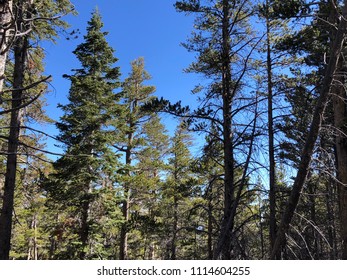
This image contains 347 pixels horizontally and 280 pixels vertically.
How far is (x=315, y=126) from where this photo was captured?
456cm

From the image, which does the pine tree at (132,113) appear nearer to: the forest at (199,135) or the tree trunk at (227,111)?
the forest at (199,135)

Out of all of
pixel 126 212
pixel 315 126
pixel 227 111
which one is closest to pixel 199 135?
pixel 227 111

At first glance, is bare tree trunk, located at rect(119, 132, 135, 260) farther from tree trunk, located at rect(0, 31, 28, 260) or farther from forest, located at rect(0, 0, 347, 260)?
tree trunk, located at rect(0, 31, 28, 260)

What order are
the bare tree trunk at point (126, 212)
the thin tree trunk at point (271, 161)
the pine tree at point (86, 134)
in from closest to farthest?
the thin tree trunk at point (271, 161) → the pine tree at point (86, 134) → the bare tree trunk at point (126, 212)

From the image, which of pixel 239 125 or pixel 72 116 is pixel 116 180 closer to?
pixel 72 116

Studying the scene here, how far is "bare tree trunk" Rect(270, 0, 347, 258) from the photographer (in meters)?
4.39

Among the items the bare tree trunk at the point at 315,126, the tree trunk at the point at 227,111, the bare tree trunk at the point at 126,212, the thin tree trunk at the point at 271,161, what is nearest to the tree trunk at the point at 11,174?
the tree trunk at the point at 227,111

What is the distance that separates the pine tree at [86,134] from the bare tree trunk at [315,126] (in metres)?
8.87

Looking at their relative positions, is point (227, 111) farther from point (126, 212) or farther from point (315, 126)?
point (126, 212)

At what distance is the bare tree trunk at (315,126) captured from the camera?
14.4 feet

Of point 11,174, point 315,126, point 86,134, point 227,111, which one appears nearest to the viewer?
point 315,126

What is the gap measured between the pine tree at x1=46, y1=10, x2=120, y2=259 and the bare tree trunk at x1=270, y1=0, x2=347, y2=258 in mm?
8868

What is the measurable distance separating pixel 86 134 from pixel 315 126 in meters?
10.6

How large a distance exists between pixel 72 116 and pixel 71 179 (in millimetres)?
2842
